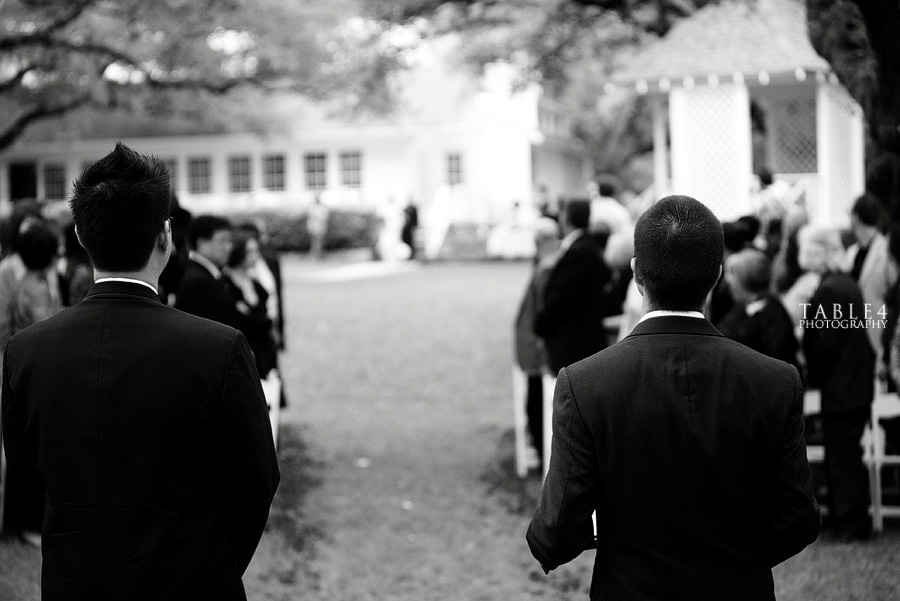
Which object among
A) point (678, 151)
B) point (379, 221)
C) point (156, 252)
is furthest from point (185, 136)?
point (156, 252)

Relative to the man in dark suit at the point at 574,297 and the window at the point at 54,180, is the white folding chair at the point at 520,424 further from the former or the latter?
the window at the point at 54,180

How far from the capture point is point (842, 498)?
7.10 m

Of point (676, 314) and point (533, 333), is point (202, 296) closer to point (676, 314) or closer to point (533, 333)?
point (533, 333)

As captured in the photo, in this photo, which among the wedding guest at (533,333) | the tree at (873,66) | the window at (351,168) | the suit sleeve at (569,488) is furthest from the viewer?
the window at (351,168)

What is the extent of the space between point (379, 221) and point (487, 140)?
650cm

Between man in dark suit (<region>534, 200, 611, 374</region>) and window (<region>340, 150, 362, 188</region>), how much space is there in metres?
32.8

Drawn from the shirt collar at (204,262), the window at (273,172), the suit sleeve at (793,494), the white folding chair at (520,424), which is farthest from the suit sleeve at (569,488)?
the window at (273,172)

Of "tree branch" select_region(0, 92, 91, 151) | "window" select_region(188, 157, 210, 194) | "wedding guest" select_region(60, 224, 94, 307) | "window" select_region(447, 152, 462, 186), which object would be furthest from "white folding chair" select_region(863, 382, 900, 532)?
"window" select_region(188, 157, 210, 194)

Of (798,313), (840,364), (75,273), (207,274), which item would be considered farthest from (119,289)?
(798,313)

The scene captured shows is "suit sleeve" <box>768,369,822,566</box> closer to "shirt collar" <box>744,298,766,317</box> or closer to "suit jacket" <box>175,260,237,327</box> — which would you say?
"shirt collar" <box>744,298,766,317</box>

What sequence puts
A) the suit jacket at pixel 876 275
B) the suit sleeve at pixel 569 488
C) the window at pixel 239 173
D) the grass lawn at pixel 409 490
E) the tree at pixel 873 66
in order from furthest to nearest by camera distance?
1. the window at pixel 239 173
2. the suit jacket at pixel 876 275
3. the grass lawn at pixel 409 490
4. the tree at pixel 873 66
5. the suit sleeve at pixel 569 488

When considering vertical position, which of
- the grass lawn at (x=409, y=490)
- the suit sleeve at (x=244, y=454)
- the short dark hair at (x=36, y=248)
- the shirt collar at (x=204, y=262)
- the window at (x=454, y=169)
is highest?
the window at (x=454, y=169)

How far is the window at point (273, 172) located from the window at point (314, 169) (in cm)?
111

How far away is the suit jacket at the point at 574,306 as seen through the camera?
8320 millimetres
